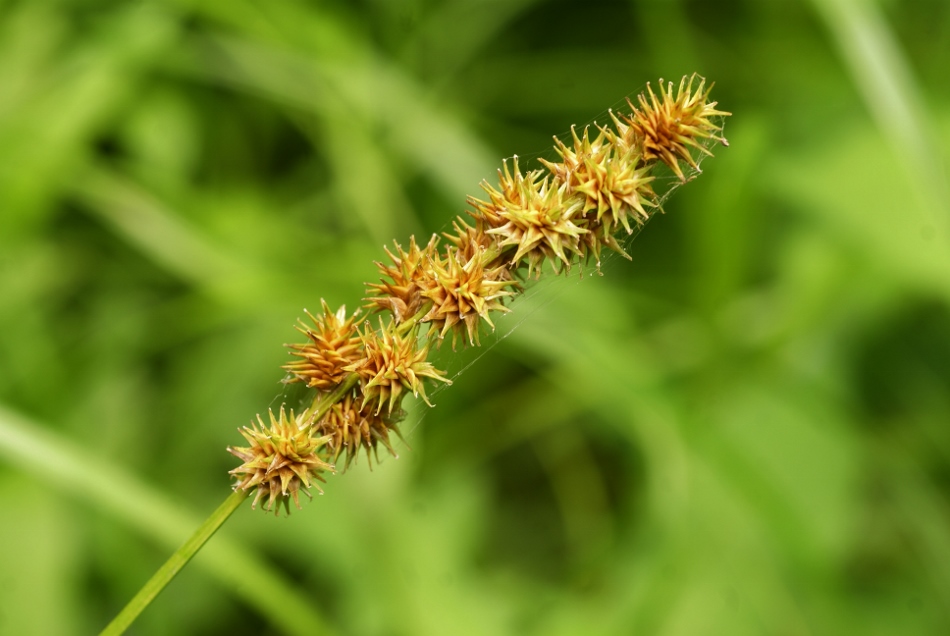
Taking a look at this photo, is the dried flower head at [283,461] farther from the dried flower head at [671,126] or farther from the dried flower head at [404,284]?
the dried flower head at [671,126]

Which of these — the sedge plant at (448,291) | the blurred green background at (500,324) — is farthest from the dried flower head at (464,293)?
the blurred green background at (500,324)

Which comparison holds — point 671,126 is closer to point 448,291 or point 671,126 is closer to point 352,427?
point 448,291

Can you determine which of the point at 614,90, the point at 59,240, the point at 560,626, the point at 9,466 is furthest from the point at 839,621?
the point at 59,240

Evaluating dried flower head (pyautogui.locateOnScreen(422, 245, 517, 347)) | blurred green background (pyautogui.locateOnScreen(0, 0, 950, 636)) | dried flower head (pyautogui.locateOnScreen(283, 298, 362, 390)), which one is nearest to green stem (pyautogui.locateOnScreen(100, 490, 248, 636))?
dried flower head (pyautogui.locateOnScreen(283, 298, 362, 390))

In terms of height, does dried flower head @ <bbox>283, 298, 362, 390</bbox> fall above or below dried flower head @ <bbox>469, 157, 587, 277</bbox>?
below

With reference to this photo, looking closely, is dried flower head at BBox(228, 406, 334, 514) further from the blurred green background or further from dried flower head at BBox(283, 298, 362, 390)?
the blurred green background
